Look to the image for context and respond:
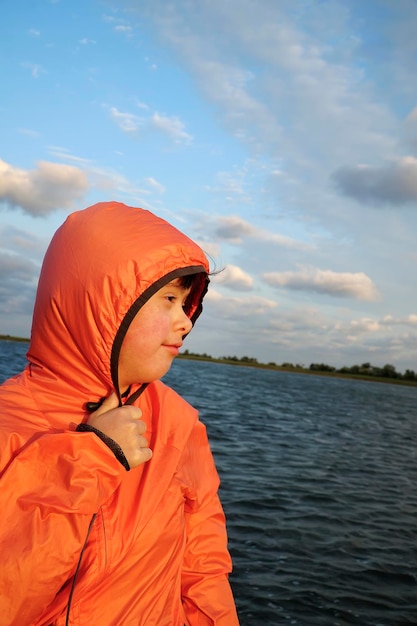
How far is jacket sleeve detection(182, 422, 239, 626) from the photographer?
2521 mm

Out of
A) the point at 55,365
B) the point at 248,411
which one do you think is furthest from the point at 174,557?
the point at 248,411

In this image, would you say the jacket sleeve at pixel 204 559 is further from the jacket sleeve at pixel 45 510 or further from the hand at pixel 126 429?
the jacket sleeve at pixel 45 510

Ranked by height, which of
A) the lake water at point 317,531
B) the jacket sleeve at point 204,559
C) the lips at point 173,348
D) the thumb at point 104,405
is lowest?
the lake water at point 317,531

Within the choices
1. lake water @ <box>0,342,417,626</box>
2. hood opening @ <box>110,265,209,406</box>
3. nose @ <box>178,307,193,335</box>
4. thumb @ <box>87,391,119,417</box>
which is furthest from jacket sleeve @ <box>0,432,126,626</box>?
lake water @ <box>0,342,417,626</box>

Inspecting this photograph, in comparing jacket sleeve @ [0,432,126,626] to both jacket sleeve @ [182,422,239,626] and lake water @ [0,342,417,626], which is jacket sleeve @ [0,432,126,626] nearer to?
jacket sleeve @ [182,422,239,626]

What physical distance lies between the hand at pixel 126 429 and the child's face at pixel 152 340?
246 mm

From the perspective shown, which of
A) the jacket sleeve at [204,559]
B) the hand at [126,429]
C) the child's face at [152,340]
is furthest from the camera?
the jacket sleeve at [204,559]

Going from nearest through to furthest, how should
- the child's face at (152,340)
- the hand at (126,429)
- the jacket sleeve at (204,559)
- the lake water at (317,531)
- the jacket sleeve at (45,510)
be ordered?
1. the jacket sleeve at (45,510)
2. the hand at (126,429)
3. the child's face at (152,340)
4. the jacket sleeve at (204,559)
5. the lake water at (317,531)

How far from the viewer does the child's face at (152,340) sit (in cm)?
235

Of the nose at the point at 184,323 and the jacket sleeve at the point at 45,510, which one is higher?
the nose at the point at 184,323

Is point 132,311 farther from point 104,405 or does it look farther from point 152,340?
point 104,405

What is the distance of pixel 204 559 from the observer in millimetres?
2582

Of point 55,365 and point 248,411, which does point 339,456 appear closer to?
point 248,411

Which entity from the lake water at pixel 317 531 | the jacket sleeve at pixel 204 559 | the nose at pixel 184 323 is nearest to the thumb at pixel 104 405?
the nose at pixel 184 323
